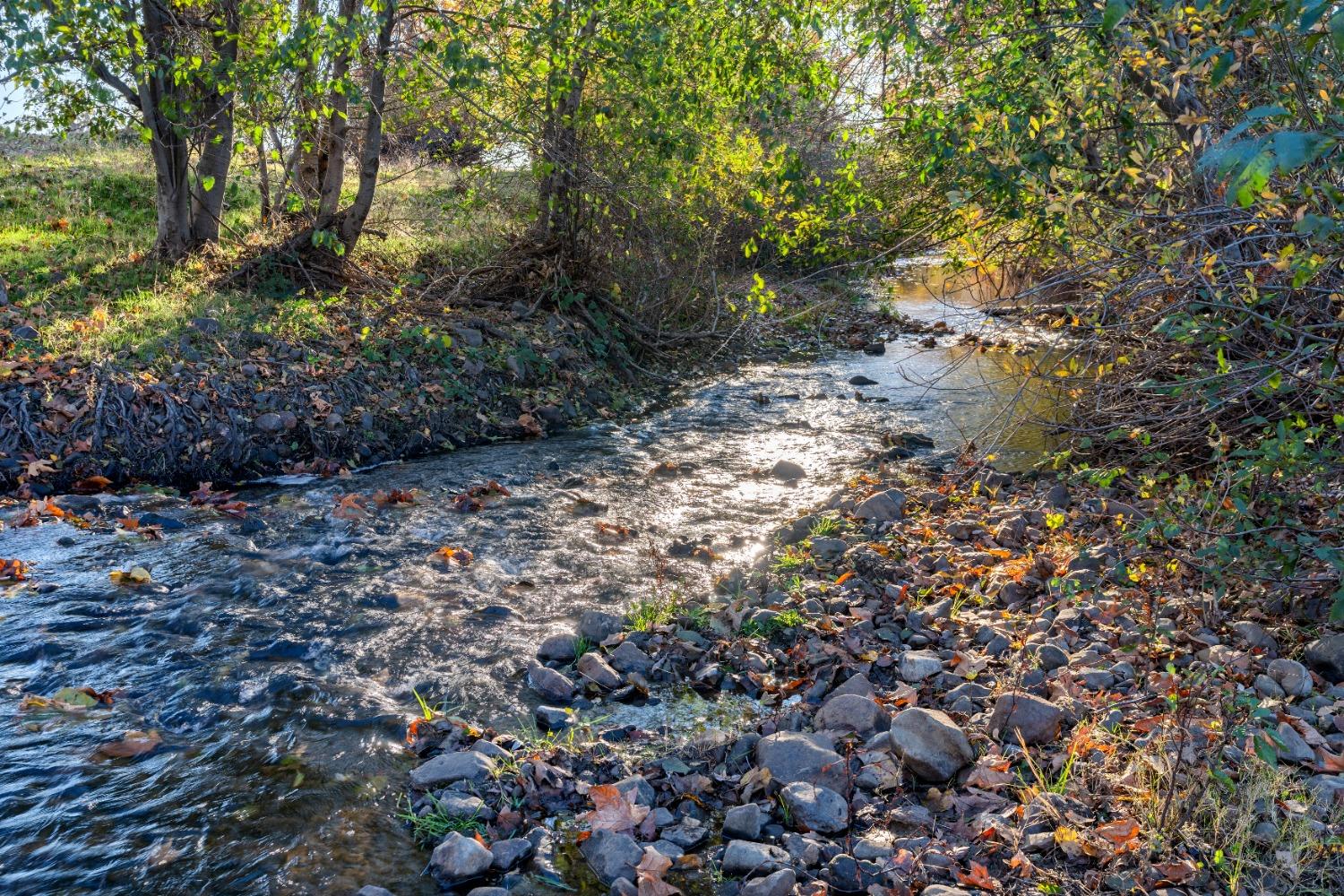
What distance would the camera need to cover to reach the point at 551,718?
442 centimetres

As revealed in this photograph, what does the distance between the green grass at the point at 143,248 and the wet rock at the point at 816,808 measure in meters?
7.09

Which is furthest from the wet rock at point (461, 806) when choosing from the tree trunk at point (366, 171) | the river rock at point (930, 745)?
the tree trunk at point (366, 171)

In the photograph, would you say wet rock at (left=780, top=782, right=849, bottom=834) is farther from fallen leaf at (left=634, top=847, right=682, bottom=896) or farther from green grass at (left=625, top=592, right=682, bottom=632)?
green grass at (left=625, top=592, right=682, bottom=632)

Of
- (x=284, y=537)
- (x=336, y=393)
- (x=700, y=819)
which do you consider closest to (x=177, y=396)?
(x=336, y=393)

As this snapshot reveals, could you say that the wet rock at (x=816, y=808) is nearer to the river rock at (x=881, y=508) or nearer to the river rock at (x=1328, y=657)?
the river rock at (x=1328, y=657)

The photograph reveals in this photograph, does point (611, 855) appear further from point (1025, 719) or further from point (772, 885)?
point (1025, 719)

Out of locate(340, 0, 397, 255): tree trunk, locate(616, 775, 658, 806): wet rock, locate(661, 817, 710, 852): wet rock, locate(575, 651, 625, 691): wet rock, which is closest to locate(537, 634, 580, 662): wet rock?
locate(575, 651, 625, 691): wet rock

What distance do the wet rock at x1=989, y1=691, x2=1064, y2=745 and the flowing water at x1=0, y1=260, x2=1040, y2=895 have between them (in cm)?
224

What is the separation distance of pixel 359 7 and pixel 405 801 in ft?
31.6

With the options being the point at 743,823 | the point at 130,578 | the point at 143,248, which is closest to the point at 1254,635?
the point at 743,823

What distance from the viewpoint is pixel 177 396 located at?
7.87 metres

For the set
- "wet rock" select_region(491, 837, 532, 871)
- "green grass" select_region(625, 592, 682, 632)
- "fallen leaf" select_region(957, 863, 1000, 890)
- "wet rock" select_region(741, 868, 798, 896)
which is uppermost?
"green grass" select_region(625, 592, 682, 632)

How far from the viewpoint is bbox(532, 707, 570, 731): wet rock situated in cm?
440

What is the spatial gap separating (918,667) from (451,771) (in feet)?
7.51
